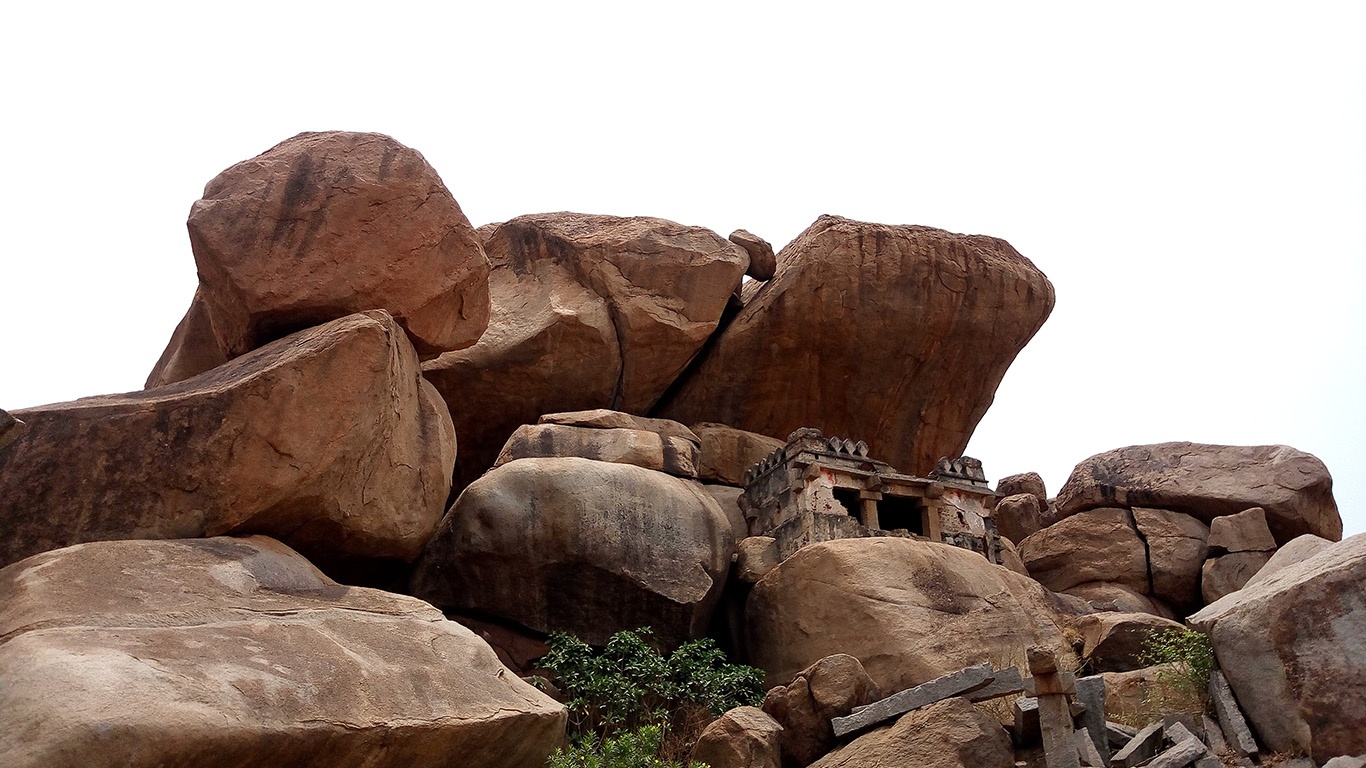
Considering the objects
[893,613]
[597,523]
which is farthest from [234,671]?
[893,613]

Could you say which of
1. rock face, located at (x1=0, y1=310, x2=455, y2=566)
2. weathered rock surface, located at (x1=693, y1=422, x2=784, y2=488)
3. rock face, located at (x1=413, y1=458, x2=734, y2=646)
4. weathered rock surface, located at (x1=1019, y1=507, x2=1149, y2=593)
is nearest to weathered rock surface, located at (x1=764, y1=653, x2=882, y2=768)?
rock face, located at (x1=413, y1=458, x2=734, y2=646)

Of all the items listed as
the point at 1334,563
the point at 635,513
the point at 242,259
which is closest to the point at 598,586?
the point at 635,513

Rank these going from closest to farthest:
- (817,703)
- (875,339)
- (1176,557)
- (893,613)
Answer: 1. (817,703)
2. (893,613)
3. (1176,557)
4. (875,339)

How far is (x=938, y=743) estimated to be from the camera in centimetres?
1062

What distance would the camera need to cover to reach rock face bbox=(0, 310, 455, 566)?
442 inches

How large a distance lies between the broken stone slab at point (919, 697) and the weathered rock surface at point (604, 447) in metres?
8.50

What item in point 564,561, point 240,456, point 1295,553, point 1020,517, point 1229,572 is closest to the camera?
point 240,456

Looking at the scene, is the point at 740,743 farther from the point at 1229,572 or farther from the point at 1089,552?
the point at 1229,572

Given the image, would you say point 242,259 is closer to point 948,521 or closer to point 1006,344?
point 948,521

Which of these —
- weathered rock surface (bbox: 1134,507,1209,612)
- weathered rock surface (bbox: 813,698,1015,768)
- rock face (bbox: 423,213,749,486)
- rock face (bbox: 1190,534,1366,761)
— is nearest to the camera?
rock face (bbox: 1190,534,1366,761)

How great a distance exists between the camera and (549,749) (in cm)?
1070

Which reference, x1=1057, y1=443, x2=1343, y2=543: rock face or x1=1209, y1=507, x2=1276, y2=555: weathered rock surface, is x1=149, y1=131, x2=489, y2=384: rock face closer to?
x1=1057, y1=443, x2=1343, y2=543: rock face

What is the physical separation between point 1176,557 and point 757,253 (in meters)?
9.75

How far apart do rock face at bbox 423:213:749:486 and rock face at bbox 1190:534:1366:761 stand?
13.6m
